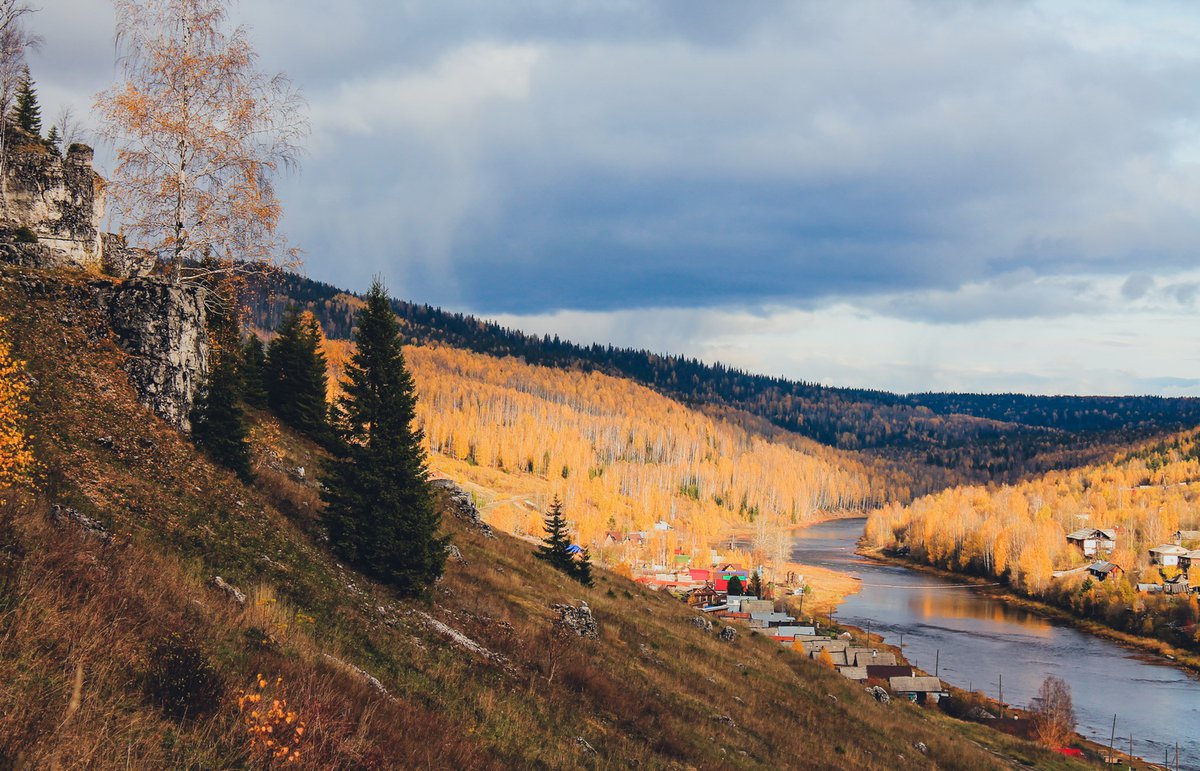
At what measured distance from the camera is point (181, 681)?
6480 millimetres

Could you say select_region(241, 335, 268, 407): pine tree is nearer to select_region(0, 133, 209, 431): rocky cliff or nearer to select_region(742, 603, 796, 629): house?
select_region(0, 133, 209, 431): rocky cliff

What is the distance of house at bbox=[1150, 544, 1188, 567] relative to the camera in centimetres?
10638

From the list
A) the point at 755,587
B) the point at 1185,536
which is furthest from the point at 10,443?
the point at 1185,536

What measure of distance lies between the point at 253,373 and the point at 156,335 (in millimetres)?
22727

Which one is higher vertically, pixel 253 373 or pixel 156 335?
pixel 156 335

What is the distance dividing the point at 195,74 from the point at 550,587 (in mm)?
24271

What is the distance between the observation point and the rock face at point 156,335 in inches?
707

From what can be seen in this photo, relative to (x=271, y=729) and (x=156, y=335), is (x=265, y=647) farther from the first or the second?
(x=156, y=335)

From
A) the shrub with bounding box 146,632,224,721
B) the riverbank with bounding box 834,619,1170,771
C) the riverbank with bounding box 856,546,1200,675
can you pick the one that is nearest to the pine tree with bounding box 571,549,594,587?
the riverbank with bounding box 834,619,1170,771

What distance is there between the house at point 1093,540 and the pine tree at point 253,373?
443 feet

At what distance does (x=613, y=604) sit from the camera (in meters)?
36.1

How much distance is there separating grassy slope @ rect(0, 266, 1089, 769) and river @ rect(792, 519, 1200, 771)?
3153 cm

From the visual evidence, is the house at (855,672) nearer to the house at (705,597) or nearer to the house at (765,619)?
the house at (765,619)

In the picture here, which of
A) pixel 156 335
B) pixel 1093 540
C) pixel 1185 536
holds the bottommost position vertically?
pixel 1093 540
